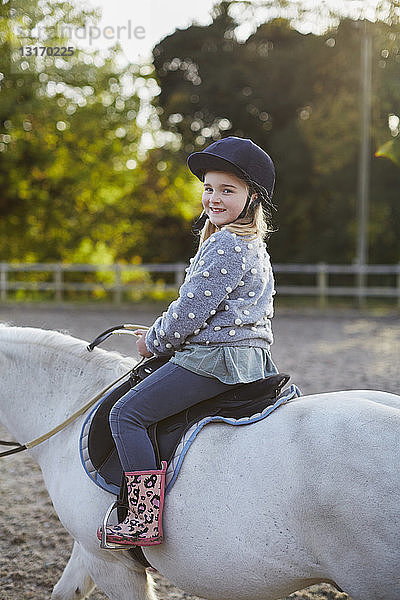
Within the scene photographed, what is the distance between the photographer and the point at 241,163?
7.80 ft

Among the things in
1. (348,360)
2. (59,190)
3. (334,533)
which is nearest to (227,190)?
(334,533)

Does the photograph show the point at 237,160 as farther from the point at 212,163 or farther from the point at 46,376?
the point at 46,376

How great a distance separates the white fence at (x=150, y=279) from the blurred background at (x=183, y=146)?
72 mm

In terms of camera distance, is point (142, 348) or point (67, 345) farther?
point (67, 345)

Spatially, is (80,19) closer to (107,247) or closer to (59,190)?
(59,190)

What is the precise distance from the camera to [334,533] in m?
2.07

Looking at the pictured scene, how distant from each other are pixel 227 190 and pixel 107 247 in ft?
75.2

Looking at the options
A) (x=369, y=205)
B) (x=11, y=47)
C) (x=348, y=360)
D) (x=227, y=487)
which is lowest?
(x=348, y=360)

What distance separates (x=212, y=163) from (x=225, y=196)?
133 mm

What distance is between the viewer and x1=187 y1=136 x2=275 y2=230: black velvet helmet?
2.38m

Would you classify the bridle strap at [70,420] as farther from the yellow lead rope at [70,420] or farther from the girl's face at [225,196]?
the girl's face at [225,196]

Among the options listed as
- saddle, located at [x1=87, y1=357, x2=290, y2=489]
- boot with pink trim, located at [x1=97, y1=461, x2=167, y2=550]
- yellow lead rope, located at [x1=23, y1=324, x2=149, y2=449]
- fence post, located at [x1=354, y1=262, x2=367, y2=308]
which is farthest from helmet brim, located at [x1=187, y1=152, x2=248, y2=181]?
fence post, located at [x1=354, y1=262, x2=367, y2=308]

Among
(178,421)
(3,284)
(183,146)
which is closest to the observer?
(178,421)

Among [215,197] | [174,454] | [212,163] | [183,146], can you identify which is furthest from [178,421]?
[183,146]
